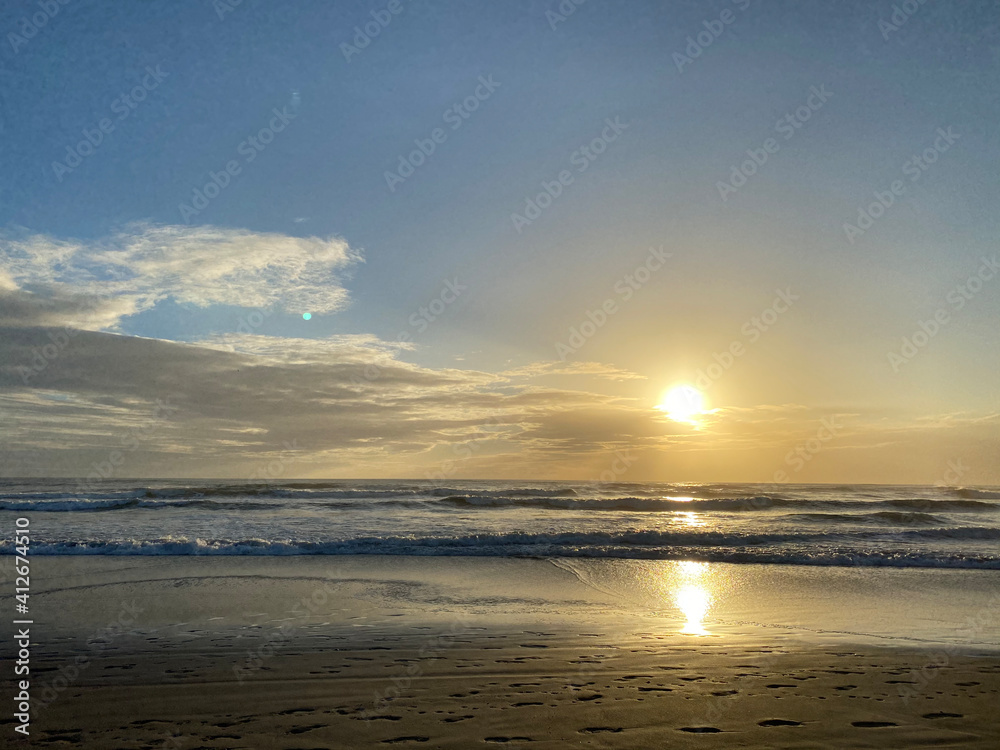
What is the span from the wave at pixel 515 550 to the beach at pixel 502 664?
165 inches

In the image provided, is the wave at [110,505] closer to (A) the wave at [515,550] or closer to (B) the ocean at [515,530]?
(B) the ocean at [515,530]

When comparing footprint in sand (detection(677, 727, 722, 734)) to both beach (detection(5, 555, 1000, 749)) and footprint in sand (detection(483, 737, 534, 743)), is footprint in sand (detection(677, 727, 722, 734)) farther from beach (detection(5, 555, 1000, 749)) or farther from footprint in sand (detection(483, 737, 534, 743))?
footprint in sand (detection(483, 737, 534, 743))

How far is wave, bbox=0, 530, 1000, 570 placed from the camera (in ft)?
54.9

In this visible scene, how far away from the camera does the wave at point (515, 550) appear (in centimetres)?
1673

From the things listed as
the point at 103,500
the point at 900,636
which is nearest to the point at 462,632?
the point at 900,636

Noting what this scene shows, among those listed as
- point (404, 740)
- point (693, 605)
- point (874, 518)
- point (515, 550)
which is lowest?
point (515, 550)

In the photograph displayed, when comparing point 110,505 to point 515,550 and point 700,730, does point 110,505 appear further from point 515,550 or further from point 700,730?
point 700,730

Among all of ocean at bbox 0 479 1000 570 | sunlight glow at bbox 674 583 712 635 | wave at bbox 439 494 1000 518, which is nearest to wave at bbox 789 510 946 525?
ocean at bbox 0 479 1000 570

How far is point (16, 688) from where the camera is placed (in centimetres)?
595

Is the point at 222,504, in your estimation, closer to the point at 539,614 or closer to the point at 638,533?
the point at 638,533

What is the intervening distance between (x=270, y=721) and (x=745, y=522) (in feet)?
84.0

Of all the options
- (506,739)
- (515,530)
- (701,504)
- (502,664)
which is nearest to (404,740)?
(506,739)

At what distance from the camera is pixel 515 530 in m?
22.0

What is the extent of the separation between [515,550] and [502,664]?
11978 millimetres
